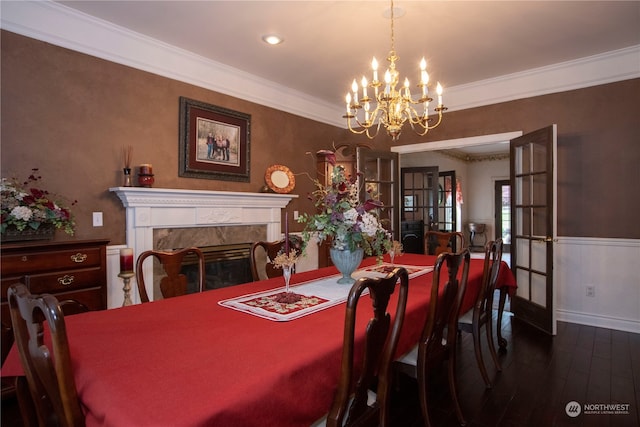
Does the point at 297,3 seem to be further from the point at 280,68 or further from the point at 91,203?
the point at 91,203

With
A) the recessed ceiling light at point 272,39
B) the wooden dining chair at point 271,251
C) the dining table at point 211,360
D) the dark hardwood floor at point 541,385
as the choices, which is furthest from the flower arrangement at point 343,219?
the recessed ceiling light at point 272,39

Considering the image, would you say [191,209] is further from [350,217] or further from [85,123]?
[350,217]

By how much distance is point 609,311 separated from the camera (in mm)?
3551

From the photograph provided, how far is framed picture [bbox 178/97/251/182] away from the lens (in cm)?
353

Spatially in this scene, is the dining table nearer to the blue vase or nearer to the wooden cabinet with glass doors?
the blue vase

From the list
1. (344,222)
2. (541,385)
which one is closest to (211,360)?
(344,222)

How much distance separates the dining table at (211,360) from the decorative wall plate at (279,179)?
2.65m

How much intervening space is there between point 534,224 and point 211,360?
11.8 feet

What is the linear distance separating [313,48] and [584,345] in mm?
3557

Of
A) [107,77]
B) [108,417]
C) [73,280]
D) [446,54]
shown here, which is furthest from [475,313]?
[107,77]

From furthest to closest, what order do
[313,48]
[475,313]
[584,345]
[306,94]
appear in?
[306,94]
[313,48]
[584,345]
[475,313]

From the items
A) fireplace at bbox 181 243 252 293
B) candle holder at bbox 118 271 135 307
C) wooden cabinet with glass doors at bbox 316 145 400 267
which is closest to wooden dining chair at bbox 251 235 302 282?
candle holder at bbox 118 271 135 307

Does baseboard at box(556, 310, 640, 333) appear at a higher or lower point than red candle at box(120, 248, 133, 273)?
lower

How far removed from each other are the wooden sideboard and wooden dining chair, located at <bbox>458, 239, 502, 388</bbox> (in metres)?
2.57
